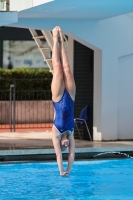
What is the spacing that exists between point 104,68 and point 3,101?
24.1 ft

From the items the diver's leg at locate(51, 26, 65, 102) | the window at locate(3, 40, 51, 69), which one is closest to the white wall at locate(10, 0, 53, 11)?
the diver's leg at locate(51, 26, 65, 102)

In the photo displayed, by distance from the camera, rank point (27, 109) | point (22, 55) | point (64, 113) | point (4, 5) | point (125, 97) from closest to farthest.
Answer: point (64, 113), point (4, 5), point (125, 97), point (27, 109), point (22, 55)

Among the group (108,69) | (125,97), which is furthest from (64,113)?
(125,97)

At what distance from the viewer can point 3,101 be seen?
23.1 m

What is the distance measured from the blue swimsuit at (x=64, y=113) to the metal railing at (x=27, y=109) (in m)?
11.2

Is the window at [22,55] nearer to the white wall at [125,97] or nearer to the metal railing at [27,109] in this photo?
the metal railing at [27,109]

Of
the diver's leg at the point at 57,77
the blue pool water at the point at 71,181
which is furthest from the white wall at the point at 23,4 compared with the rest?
the blue pool water at the point at 71,181

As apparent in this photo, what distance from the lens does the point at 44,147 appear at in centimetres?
1449

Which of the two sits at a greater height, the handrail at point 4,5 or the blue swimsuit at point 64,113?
the handrail at point 4,5

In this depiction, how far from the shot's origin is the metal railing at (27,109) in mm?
22922

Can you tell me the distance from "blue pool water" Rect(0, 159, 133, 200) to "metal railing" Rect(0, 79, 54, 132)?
350 inches

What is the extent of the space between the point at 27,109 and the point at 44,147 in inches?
356

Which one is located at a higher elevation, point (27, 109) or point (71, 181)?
point (27, 109)

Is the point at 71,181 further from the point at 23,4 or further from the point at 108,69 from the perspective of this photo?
the point at 108,69
